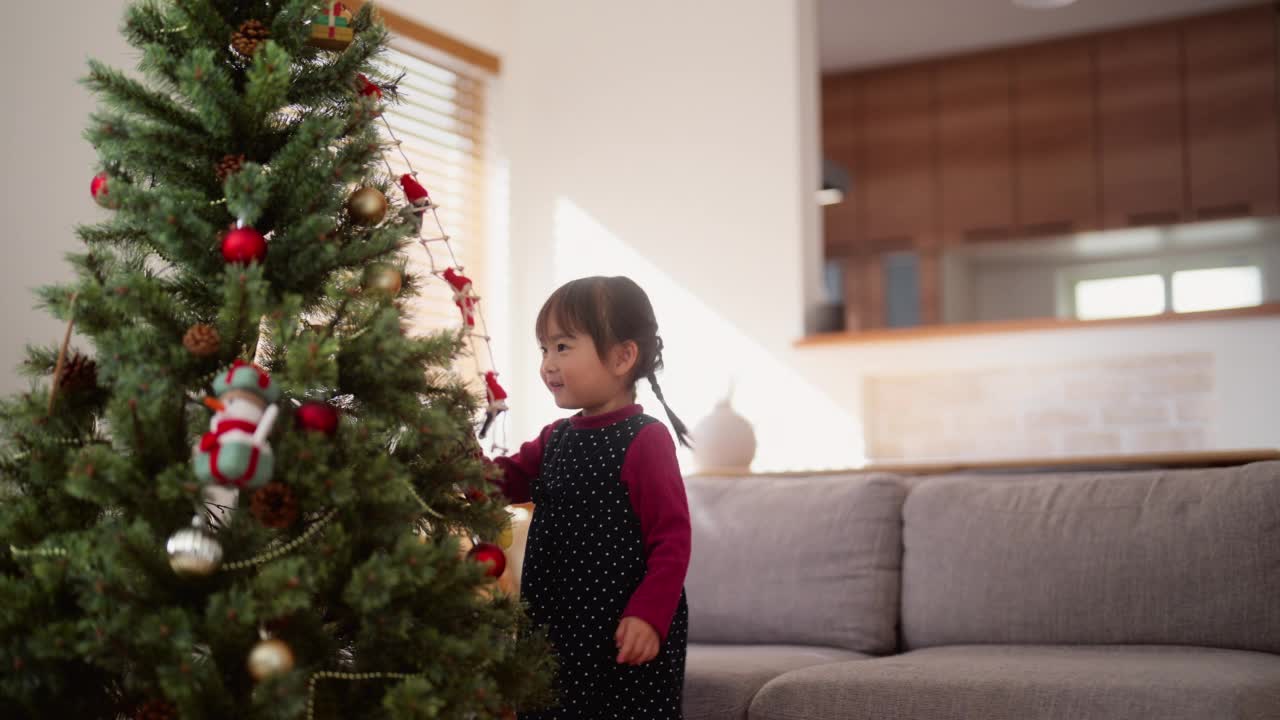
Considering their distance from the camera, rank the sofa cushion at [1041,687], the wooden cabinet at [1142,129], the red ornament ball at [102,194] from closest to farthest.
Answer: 1. the red ornament ball at [102,194]
2. the sofa cushion at [1041,687]
3. the wooden cabinet at [1142,129]

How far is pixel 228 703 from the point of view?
1141 mm

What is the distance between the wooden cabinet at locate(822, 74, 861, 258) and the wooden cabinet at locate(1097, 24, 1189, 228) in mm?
1197

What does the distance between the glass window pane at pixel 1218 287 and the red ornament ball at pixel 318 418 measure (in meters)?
5.12

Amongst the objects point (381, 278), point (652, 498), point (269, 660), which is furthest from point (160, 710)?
point (652, 498)

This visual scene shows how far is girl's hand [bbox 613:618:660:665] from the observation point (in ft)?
5.08

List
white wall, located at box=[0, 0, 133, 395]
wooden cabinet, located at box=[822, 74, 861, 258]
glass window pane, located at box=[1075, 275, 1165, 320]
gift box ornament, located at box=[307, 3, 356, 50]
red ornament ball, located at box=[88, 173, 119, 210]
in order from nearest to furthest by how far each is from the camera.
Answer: red ornament ball, located at box=[88, 173, 119, 210], gift box ornament, located at box=[307, 3, 356, 50], white wall, located at box=[0, 0, 133, 395], glass window pane, located at box=[1075, 275, 1165, 320], wooden cabinet, located at box=[822, 74, 861, 258]

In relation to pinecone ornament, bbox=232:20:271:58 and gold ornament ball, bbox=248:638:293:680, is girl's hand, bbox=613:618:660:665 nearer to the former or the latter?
gold ornament ball, bbox=248:638:293:680

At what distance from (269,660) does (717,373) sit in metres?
2.88

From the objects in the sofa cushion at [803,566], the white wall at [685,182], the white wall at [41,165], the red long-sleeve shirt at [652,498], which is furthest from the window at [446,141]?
the red long-sleeve shirt at [652,498]

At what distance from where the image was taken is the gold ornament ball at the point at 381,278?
1349 millimetres

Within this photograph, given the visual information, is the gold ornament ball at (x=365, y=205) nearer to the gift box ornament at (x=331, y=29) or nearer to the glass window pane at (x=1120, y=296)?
the gift box ornament at (x=331, y=29)

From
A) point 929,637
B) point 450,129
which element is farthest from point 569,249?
point 929,637

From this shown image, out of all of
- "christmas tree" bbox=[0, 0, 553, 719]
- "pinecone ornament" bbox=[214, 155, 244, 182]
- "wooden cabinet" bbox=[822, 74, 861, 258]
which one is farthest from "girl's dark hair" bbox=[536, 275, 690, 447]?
"wooden cabinet" bbox=[822, 74, 861, 258]

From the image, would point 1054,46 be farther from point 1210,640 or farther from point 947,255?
point 1210,640
